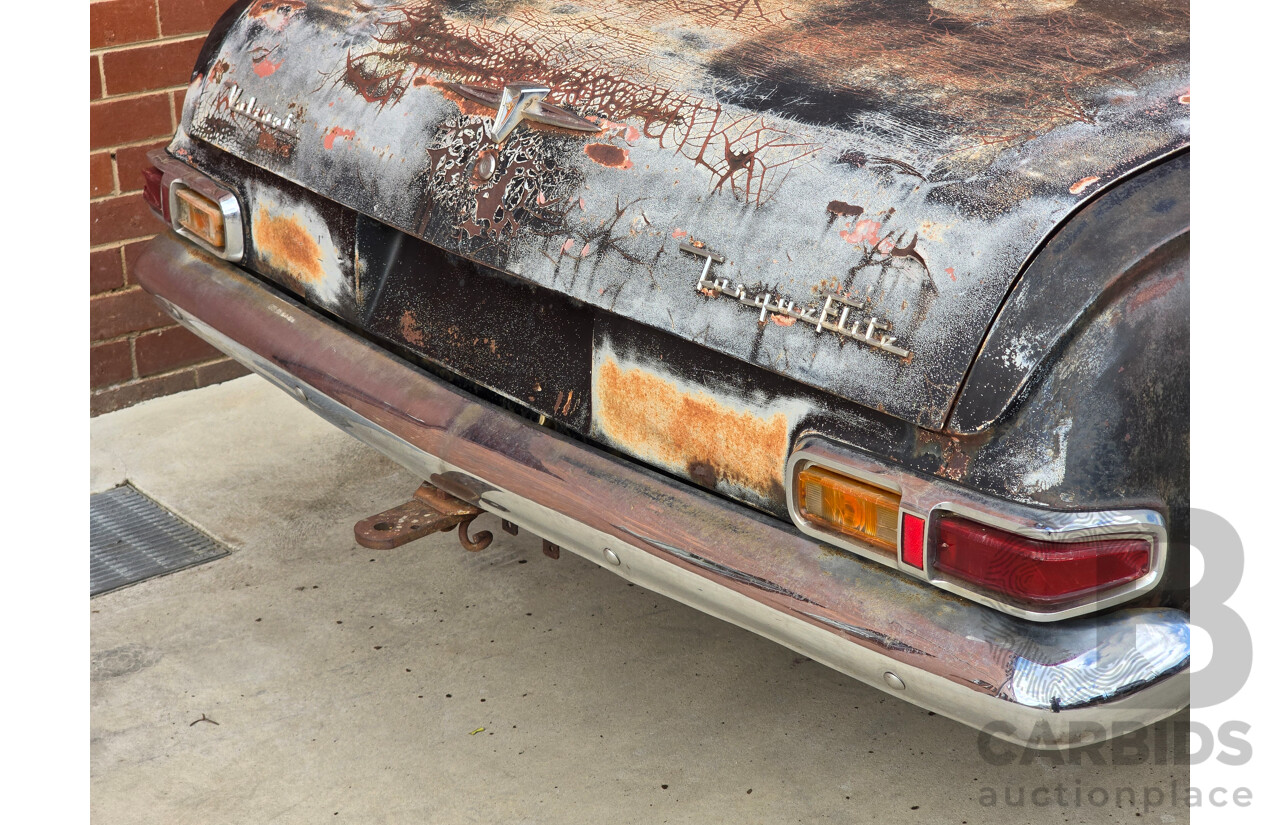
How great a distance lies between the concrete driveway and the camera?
99.3 inches

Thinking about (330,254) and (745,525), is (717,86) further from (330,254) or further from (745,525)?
(330,254)

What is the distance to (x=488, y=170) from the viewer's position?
2.29 metres

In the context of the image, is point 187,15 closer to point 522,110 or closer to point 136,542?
point 136,542

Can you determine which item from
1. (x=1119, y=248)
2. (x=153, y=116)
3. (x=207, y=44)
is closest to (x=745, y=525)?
(x=1119, y=248)

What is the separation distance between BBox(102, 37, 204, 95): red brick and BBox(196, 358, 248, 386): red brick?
3.06ft

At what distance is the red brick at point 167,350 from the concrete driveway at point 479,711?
84 cm

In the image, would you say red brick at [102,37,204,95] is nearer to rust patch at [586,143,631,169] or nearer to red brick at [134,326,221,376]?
red brick at [134,326,221,376]

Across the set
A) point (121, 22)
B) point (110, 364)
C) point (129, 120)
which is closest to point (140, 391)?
point (110, 364)

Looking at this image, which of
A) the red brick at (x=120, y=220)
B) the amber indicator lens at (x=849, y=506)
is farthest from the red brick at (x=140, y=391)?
the amber indicator lens at (x=849, y=506)

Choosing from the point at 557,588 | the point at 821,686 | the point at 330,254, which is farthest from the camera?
the point at 557,588

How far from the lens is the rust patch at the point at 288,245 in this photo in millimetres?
2674

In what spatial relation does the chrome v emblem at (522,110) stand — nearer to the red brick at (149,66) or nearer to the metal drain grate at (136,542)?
the metal drain grate at (136,542)

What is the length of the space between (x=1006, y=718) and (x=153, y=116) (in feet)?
11.1

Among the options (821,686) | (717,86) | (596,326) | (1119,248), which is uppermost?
(717,86)
